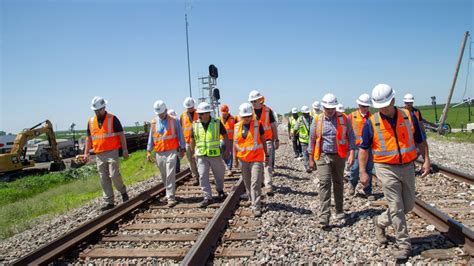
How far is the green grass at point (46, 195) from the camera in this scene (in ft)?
27.8

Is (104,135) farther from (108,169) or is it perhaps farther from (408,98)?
(408,98)

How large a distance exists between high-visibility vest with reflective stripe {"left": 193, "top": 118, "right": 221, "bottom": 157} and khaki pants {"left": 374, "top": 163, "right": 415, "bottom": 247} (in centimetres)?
344

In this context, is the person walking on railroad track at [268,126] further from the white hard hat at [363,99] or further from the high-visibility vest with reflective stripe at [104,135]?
the high-visibility vest with reflective stripe at [104,135]

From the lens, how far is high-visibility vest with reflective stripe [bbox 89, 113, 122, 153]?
6855 mm

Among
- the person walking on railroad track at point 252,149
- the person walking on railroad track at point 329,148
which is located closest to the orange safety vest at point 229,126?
the person walking on railroad track at point 252,149

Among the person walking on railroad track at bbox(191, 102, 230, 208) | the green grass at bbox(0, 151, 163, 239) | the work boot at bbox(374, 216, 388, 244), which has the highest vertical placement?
the person walking on railroad track at bbox(191, 102, 230, 208)

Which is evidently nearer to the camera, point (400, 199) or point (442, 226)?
point (400, 199)

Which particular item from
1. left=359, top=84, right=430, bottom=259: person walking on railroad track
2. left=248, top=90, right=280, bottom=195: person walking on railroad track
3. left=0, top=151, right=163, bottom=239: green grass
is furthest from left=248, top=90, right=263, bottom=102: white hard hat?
left=0, top=151, right=163, bottom=239: green grass

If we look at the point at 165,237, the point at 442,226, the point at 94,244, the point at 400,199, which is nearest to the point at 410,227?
the point at 442,226

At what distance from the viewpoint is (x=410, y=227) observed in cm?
482

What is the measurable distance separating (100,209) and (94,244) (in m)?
2.08

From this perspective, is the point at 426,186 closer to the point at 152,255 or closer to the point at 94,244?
the point at 152,255

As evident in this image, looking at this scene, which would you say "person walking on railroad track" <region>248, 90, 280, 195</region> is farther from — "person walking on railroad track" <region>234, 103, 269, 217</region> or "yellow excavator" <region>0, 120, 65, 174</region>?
"yellow excavator" <region>0, 120, 65, 174</region>

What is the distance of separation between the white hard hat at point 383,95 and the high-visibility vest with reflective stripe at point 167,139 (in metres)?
4.23
